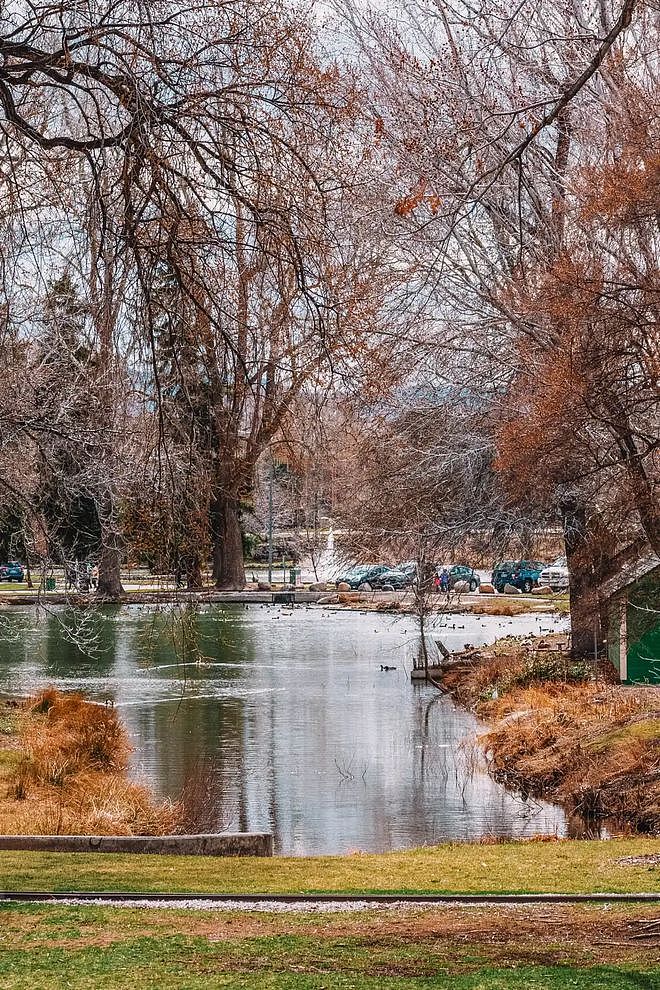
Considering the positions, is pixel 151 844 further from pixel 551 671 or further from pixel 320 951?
pixel 551 671

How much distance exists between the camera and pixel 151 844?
1348 cm

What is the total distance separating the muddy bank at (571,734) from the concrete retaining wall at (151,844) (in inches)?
229

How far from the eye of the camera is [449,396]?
2827 cm

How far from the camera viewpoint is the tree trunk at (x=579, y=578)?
1995cm

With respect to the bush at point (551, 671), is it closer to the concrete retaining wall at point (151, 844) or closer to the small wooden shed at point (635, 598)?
the small wooden shed at point (635, 598)

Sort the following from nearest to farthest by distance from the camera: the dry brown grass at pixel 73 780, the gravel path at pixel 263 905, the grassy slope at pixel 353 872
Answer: the gravel path at pixel 263 905
the grassy slope at pixel 353 872
the dry brown grass at pixel 73 780

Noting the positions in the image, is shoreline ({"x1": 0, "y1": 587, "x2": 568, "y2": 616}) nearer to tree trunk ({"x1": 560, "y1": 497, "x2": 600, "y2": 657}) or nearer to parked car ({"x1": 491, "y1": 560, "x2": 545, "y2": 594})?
parked car ({"x1": 491, "y1": 560, "x2": 545, "y2": 594})

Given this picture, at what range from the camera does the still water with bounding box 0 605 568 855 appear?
17391mm

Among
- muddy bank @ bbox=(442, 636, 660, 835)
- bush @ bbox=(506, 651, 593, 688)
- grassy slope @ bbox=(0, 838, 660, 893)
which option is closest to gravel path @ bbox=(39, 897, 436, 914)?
grassy slope @ bbox=(0, 838, 660, 893)

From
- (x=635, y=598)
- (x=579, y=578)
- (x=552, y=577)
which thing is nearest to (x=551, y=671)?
(x=579, y=578)

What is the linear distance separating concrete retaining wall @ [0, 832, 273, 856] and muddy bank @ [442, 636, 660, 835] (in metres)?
5.83

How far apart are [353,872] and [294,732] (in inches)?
521

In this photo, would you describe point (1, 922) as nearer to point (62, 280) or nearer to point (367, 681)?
point (62, 280)

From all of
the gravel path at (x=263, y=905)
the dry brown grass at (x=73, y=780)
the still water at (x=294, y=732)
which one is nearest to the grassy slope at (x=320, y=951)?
the gravel path at (x=263, y=905)
